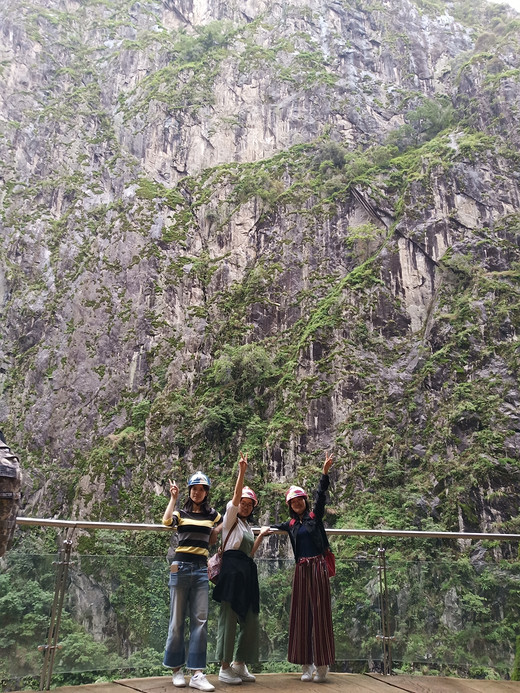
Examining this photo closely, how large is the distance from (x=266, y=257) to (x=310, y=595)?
23369 mm

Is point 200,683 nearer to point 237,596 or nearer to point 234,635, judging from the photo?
point 234,635

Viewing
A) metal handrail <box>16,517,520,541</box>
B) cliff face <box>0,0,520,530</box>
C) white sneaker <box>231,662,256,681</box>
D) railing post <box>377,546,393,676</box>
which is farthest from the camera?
cliff face <box>0,0,520,530</box>

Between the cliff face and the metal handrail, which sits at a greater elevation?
the cliff face

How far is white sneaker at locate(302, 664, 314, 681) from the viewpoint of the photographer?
180 inches

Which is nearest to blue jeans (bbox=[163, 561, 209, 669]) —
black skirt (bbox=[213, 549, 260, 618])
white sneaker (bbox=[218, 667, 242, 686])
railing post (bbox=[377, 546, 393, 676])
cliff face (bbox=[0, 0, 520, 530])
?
black skirt (bbox=[213, 549, 260, 618])

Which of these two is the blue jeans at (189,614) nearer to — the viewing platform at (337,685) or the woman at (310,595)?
the viewing platform at (337,685)

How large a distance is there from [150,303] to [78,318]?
12.2 ft

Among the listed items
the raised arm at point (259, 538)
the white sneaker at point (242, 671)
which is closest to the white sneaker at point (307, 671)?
the white sneaker at point (242, 671)

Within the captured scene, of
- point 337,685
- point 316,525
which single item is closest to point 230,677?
point 337,685

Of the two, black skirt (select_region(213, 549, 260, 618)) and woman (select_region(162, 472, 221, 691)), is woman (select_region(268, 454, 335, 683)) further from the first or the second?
woman (select_region(162, 472, 221, 691))

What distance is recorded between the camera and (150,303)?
84.5 ft

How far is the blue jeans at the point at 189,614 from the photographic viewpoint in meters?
4.33

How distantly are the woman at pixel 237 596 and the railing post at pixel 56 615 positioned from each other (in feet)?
4.05

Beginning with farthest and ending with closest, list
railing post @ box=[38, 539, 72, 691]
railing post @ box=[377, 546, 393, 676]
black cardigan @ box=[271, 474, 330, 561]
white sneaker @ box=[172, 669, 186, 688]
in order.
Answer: railing post @ box=[377, 546, 393, 676]
black cardigan @ box=[271, 474, 330, 561]
white sneaker @ box=[172, 669, 186, 688]
railing post @ box=[38, 539, 72, 691]
